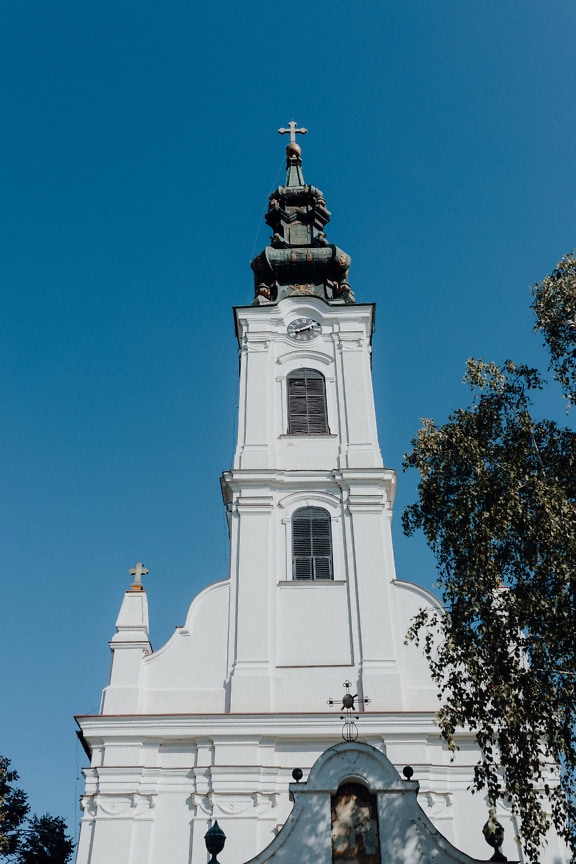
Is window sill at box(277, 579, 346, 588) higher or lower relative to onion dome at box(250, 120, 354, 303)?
lower

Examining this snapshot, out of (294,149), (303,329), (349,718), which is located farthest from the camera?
(294,149)

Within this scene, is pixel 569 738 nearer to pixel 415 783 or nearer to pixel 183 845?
pixel 415 783

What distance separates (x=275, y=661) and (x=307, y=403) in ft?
23.6

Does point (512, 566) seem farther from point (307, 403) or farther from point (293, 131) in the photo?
point (293, 131)

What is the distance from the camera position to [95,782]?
16031mm

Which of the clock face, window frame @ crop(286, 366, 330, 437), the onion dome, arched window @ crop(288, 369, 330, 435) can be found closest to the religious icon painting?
window frame @ crop(286, 366, 330, 437)

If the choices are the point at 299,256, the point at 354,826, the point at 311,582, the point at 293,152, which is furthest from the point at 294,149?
the point at 354,826

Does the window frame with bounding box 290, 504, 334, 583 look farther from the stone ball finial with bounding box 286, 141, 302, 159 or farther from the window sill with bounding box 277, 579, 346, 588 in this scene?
the stone ball finial with bounding box 286, 141, 302, 159

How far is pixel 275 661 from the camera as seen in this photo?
17672 millimetres

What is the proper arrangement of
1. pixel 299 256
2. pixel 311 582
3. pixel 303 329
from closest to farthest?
pixel 311 582
pixel 303 329
pixel 299 256

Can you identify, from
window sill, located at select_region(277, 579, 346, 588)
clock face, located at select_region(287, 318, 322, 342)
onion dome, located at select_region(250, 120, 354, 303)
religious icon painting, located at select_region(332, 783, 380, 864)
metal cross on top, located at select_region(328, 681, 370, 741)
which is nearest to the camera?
religious icon painting, located at select_region(332, 783, 380, 864)

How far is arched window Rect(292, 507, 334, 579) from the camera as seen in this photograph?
19156mm

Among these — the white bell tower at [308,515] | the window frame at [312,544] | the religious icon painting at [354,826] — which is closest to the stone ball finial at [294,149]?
the white bell tower at [308,515]

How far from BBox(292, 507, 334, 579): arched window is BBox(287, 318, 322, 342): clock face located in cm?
573
